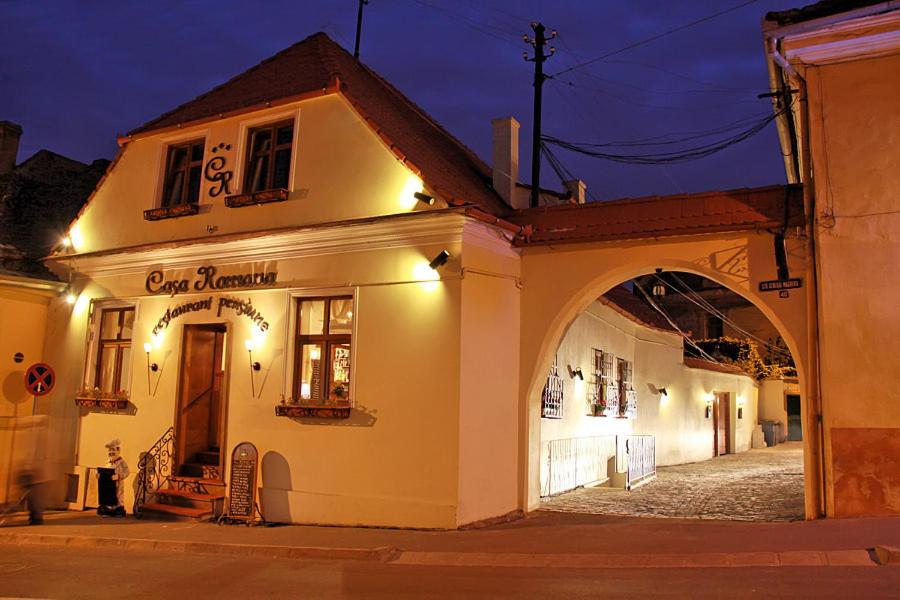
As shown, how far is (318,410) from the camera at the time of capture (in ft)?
37.4

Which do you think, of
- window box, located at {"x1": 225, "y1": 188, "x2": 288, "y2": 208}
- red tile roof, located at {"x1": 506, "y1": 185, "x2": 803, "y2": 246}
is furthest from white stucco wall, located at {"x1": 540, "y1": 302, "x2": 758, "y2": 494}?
window box, located at {"x1": 225, "y1": 188, "x2": 288, "y2": 208}

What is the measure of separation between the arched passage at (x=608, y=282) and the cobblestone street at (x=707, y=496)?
1.66 m

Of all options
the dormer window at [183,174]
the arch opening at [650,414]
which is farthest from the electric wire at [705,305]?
the dormer window at [183,174]

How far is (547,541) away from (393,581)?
2.47m

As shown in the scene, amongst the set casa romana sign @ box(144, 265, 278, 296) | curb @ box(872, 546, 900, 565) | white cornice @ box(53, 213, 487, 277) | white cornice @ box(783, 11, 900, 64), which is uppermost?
white cornice @ box(783, 11, 900, 64)

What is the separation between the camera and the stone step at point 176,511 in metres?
12.2

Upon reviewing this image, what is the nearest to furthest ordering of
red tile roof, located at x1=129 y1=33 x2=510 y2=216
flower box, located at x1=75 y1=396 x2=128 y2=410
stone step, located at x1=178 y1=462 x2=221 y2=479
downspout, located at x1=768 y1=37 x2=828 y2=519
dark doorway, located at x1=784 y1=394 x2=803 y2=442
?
downspout, located at x1=768 y1=37 x2=828 y2=519, red tile roof, located at x1=129 y1=33 x2=510 y2=216, stone step, located at x1=178 y1=462 x2=221 y2=479, flower box, located at x1=75 y1=396 x2=128 y2=410, dark doorway, located at x1=784 y1=394 x2=803 y2=442

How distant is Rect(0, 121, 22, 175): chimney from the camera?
23.8 m

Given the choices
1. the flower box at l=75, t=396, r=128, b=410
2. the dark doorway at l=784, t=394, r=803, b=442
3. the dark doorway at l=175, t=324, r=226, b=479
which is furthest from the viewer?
the dark doorway at l=784, t=394, r=803, b=442

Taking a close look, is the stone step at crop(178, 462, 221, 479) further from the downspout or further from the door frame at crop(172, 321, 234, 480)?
the downspout

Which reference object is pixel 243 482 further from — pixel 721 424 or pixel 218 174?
pixel 721 424

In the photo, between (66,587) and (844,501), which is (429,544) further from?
(844,501)

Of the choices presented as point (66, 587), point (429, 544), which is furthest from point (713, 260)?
point (66, 587)

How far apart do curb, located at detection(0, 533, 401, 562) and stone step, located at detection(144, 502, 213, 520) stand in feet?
5.41
